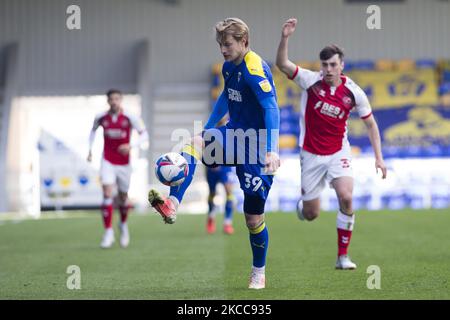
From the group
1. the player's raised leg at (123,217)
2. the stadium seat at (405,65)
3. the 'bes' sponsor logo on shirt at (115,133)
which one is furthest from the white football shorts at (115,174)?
the stadium seat at (405,65)

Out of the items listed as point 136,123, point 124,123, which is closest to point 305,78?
point 136,123

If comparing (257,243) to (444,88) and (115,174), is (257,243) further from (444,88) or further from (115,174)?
(444,88)

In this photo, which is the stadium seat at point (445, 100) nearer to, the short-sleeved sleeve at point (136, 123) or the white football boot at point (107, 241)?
the short-sleeved sleeve at point (136, 123)

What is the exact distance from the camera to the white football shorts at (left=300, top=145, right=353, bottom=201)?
8.53 meters

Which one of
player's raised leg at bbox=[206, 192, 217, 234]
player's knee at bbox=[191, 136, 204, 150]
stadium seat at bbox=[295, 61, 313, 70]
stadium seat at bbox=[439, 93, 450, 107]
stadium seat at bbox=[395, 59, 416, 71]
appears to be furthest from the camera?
stadium seat at bbox=[395, 59, 416, 71]

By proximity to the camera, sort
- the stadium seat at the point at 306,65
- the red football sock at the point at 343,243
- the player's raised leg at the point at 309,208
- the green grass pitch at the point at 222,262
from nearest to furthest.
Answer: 1. the green grass pitch at the point at 222,262
2. the red football sock at the point at 343,243
3. the player's raised leg at the point at 309,208
4. the stadium seat at the point at 306,65

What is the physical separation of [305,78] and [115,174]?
4634 millimetres

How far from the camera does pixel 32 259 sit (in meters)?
10.4

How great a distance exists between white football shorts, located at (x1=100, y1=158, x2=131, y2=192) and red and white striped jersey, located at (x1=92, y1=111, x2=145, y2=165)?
70 millimetres

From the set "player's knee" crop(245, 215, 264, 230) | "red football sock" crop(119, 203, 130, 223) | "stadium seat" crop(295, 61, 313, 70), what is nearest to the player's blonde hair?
"player's knee" crop(245, 215, 264, 230)

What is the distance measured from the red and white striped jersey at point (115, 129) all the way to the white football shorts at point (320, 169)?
12.9 ft

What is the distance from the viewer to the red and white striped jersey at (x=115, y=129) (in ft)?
39.9

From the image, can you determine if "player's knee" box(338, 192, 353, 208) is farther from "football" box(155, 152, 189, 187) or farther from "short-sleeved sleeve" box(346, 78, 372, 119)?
"football" box(155, 152, 189, 187)
